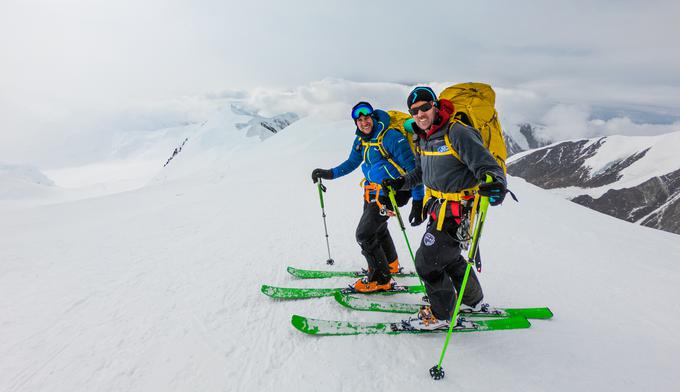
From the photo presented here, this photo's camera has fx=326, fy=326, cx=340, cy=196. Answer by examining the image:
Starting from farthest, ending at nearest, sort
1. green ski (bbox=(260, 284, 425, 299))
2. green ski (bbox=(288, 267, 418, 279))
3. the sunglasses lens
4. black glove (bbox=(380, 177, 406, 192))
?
green ski (bbox=(288, 267, 418, 279)), green ski (bbox=(260, 284, 425, 299)), the sunglasses lens, black glove (bbox=(380, 177, 406, 192))

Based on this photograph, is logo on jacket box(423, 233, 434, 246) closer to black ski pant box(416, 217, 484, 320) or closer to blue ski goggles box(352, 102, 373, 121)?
black ski pant box(416, 217, 484, 320)

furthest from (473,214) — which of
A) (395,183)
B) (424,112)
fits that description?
(424,112)

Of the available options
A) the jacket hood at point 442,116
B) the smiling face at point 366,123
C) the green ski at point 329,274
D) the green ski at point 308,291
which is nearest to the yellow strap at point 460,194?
the jacket hood at point 442,116

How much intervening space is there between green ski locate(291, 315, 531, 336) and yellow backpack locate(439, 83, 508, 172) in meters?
2.18

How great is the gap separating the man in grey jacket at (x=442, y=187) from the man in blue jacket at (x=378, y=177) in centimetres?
83

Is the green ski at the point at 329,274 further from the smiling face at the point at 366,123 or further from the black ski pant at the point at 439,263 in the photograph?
the smiling face at the point at 366,123

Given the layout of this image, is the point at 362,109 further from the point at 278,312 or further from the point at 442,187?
the point at 278,312

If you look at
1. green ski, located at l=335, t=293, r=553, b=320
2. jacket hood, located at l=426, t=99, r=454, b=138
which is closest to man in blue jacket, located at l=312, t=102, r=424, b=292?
green ski, located at l=335, t=293, r=553, b=320

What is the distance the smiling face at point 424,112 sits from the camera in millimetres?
3955

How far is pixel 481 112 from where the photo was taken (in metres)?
4.05

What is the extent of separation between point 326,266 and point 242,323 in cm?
274

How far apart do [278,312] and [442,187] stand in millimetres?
3190

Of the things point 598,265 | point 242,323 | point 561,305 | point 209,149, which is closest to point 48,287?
point 242,323

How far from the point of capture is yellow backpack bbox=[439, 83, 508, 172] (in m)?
3.99
